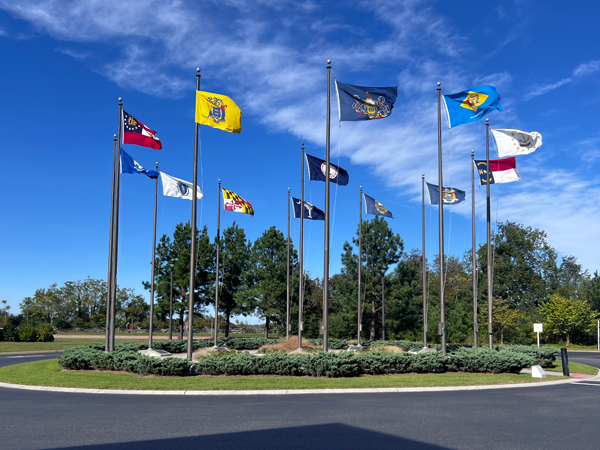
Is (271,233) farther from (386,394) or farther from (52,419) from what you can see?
(52,419)

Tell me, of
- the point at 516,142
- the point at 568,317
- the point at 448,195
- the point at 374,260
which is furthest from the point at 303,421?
the point at 568,317

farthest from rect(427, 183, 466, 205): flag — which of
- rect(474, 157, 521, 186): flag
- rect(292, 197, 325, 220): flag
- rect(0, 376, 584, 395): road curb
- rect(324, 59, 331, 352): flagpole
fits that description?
rect(0, 376, 584, 395): road curb

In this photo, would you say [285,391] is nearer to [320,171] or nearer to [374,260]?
[320,171]

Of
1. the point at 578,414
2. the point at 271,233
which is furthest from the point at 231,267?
the point at 578,414

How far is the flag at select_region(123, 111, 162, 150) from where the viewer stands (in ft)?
67.3

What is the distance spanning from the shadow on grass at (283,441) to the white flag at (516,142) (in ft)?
59.0

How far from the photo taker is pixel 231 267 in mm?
55500

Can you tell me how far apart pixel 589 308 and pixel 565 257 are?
2426 inches

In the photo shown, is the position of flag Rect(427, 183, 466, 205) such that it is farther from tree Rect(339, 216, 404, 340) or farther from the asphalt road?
tree Rect(339, 216, 404, 340)

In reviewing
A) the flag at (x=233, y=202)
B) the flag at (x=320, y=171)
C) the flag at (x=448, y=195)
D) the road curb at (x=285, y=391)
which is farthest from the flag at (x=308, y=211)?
the road curb at (x=285, y=391)

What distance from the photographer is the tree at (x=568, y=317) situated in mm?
59531

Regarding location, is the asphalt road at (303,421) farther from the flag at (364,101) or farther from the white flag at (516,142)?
the white flag at (516,142)

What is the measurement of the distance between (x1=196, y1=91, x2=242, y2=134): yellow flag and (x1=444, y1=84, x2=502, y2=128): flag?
8944mm

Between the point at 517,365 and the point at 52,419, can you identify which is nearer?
the point at 52,419
